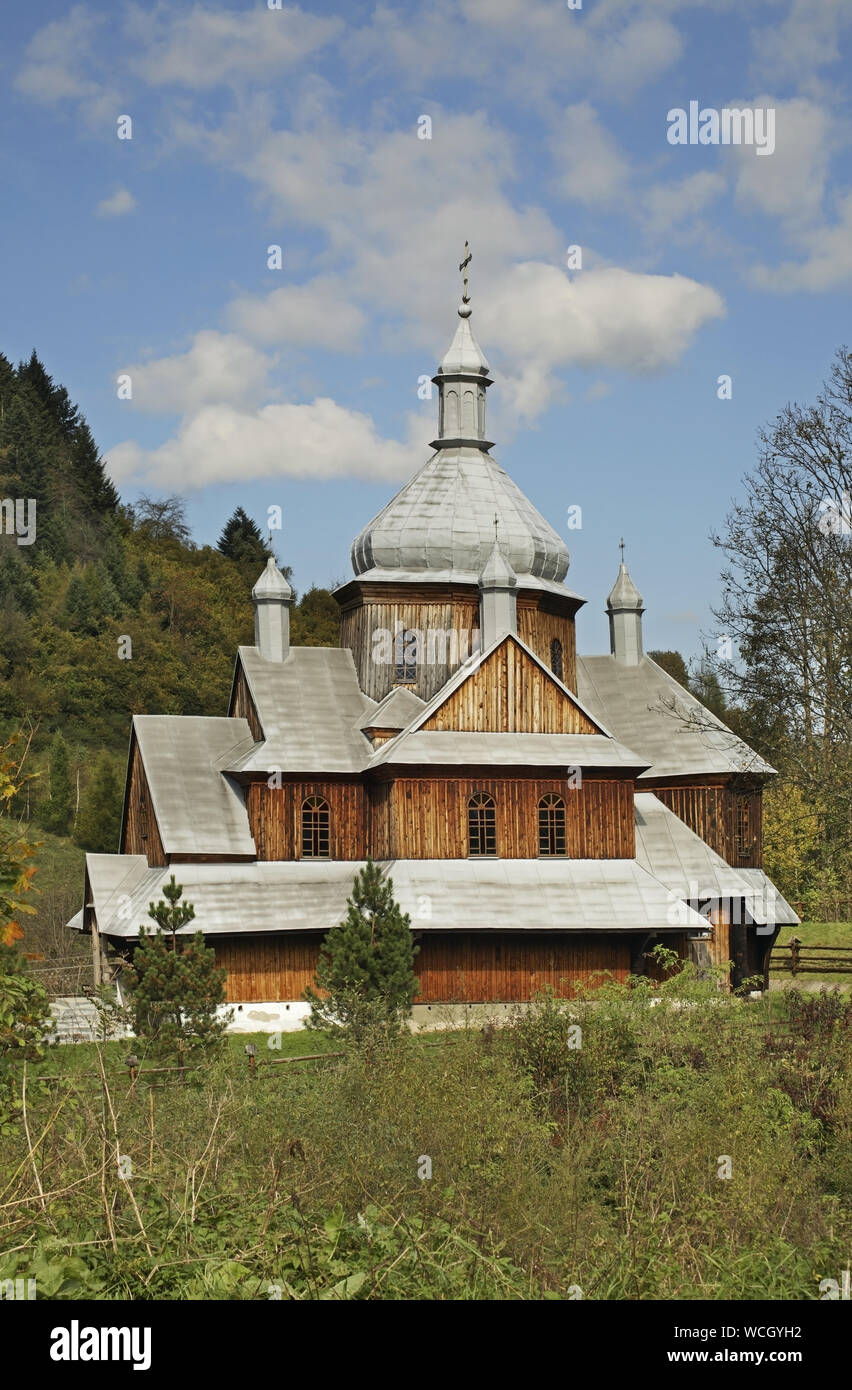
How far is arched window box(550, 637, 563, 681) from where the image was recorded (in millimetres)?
34159

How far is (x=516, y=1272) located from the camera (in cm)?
898

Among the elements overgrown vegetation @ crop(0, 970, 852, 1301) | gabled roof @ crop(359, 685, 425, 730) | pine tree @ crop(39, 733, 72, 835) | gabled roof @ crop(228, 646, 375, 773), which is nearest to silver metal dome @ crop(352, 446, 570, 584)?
gabled roof @ crop(228, 646, 375, 773)

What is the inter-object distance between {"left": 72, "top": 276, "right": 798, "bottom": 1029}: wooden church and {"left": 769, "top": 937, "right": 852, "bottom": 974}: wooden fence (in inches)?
83.5

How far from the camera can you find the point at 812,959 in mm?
33750

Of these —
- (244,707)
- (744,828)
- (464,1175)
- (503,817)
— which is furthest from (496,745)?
(464,1175)

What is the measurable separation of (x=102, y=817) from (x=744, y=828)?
26049 mm

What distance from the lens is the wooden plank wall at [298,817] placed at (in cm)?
2934

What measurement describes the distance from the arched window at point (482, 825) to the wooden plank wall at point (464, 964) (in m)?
1.90

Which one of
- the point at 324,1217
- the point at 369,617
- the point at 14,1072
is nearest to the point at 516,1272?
the point at 324,1217

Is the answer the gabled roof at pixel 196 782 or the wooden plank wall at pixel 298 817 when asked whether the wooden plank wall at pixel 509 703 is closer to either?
the wooden plank wall at pixel 298 817

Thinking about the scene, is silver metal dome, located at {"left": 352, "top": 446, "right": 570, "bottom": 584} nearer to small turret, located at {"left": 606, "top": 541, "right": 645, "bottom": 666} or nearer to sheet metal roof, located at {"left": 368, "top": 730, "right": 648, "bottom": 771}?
small turret, located at {"left": 606, "top": 541, "right": 645, "bottom": 666}

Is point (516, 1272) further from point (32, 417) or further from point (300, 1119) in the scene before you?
point (32, 417)

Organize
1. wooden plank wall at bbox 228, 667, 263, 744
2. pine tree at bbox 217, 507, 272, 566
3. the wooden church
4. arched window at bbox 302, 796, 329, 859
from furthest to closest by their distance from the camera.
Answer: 1. pine tree at bbox 217, 507, 272, 566
2. wooden plank wall at bbox 228, 667, 263, 744
3. arched window at bbox 302, 796, 329, 859
4. the wooden church

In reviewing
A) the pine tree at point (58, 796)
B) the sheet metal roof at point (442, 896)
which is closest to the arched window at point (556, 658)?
the sheet metal roof at point (442, 896)
